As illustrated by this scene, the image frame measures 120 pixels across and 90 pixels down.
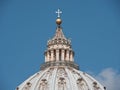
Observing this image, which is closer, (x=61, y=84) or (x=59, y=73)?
(x=61, y=84)

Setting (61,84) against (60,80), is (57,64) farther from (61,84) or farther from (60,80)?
(61,84)

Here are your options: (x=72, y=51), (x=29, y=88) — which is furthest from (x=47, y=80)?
(x=72, y=51)

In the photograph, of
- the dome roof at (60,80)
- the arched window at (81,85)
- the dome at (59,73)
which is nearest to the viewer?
the dome roof at (60,80)

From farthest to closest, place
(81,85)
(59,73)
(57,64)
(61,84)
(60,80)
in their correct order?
(57,64)
(59,73)
(81,85)
(60,80)
(61,84)

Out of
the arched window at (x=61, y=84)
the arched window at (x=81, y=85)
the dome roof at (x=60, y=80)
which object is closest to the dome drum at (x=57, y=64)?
the dome roof at (x=60, y=80)

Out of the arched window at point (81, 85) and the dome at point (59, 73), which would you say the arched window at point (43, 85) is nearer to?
the dome at point (59, 73)

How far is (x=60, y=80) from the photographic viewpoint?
109250 mm

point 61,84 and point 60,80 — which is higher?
point 60,80

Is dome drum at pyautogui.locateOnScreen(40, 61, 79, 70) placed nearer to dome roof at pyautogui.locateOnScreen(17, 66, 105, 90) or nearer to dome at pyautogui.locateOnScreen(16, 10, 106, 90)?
dome at pyautogui.locateOnScreen(16, 10, 106, 90)

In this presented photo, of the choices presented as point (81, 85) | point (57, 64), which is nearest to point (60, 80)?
point (81, 85)

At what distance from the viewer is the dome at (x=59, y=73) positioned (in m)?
109

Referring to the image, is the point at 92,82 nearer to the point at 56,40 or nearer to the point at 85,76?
the point at 85,76

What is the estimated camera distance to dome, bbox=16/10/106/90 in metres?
109

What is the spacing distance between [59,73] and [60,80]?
318cm
